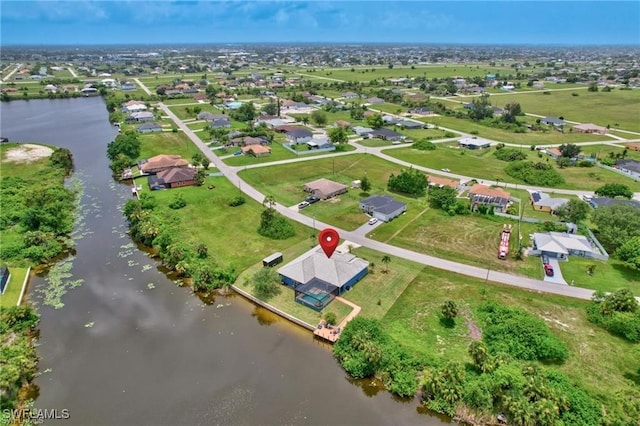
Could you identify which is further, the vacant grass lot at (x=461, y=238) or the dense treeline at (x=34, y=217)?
the dense treeline at (x=34, y=217)

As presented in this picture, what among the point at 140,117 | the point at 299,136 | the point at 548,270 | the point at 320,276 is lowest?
the point at 548,270

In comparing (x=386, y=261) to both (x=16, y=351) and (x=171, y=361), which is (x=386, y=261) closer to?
(x=171, y=361)

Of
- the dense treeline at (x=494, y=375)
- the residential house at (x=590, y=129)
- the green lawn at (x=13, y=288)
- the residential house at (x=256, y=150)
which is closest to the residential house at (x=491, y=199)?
the dense treeline at (x=494, y=375)

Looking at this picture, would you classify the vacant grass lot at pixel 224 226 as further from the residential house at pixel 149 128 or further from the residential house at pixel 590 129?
the residential house at pixel 590 129

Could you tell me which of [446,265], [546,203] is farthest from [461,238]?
[546,203]

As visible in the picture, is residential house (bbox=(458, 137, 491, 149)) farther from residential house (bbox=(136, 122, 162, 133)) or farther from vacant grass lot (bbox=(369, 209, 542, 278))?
residential house (bbox=(136, 122, 162, 133))

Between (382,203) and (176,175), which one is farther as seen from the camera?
(176,175)
